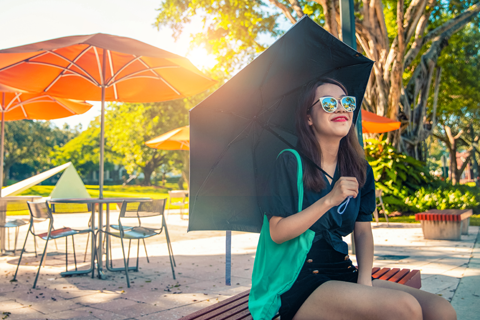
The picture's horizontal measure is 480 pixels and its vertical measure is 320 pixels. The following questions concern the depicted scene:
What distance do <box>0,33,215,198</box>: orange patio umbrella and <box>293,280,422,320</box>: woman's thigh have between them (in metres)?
3.77

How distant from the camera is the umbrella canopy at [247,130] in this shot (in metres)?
2.41

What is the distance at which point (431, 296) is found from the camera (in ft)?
6.24

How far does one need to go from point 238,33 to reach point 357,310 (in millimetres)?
15012

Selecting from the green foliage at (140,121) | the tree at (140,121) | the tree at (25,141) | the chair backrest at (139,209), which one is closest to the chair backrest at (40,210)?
the chair backrest at (139,209)

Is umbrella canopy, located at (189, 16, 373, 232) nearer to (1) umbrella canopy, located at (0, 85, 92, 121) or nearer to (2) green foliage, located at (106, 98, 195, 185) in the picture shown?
(1) umbrella canopy, located at (0, 85, 92, 121)

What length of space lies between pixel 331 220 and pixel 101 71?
5029 mm

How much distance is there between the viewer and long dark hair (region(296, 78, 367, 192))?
200 cm

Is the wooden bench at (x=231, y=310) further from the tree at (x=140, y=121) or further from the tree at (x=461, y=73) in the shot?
the tree at (x=140, y=121)

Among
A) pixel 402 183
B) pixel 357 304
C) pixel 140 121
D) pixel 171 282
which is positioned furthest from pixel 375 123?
pixel 140 121

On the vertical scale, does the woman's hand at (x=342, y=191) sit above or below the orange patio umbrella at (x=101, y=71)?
below

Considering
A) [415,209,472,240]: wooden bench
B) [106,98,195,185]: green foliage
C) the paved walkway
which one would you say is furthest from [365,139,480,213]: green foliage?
[106,98,195,185]: green foliage

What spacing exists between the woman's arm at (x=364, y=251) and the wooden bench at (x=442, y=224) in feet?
22.6

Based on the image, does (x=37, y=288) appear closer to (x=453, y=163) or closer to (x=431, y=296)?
(x=431, y=296)

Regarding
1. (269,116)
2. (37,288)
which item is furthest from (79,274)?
(269,116)
